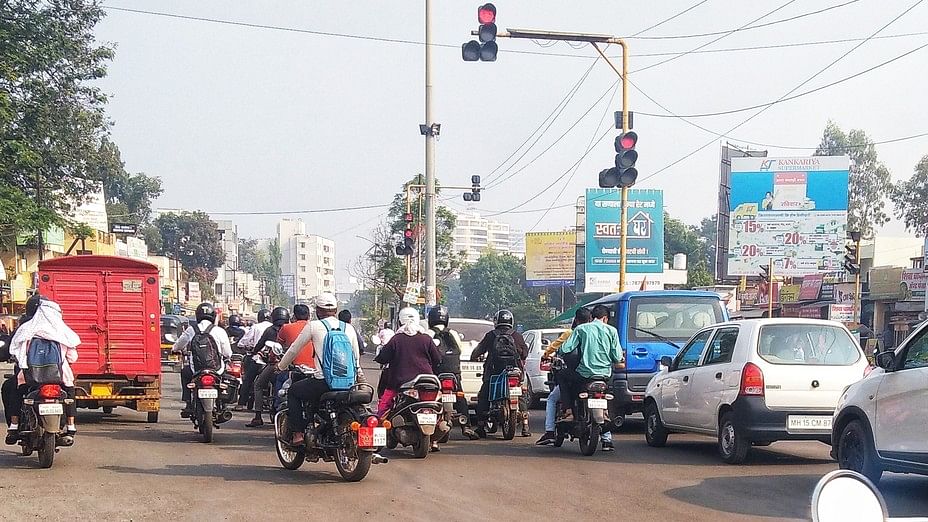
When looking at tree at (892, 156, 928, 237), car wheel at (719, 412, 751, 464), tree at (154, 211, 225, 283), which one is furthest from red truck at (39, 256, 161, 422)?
tree at (154, 211, 225, 283)

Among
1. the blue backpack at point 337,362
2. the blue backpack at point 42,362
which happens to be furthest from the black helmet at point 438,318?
the blue backpack at point 42,362

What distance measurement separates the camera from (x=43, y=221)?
29.3 meters

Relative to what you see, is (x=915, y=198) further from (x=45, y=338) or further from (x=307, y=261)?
(x=307, y=261)

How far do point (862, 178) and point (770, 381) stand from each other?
59320 mm

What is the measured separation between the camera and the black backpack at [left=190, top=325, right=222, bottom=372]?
1352cm

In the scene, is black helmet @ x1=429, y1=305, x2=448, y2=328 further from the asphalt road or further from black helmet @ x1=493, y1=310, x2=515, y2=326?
the asphalt road

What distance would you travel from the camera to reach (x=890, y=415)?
855cm

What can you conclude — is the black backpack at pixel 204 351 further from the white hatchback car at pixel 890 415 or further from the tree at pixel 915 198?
the tree at pixel 915 198

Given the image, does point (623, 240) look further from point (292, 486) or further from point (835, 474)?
point (835, 474)

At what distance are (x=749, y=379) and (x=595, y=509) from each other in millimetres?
3212

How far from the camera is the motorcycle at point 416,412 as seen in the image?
1107 centimetres

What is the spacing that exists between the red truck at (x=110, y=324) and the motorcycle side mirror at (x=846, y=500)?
13451mm

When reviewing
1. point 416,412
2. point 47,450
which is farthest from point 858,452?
point 47,450

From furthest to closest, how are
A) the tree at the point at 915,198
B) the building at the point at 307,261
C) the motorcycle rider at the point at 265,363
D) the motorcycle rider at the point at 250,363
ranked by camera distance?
1. the building at the point at 307,261
2. the tree at the point at 915,198
3. the motorcycle rider at the point at 250,363
4. the motorcycle rider at the point at 265,363
